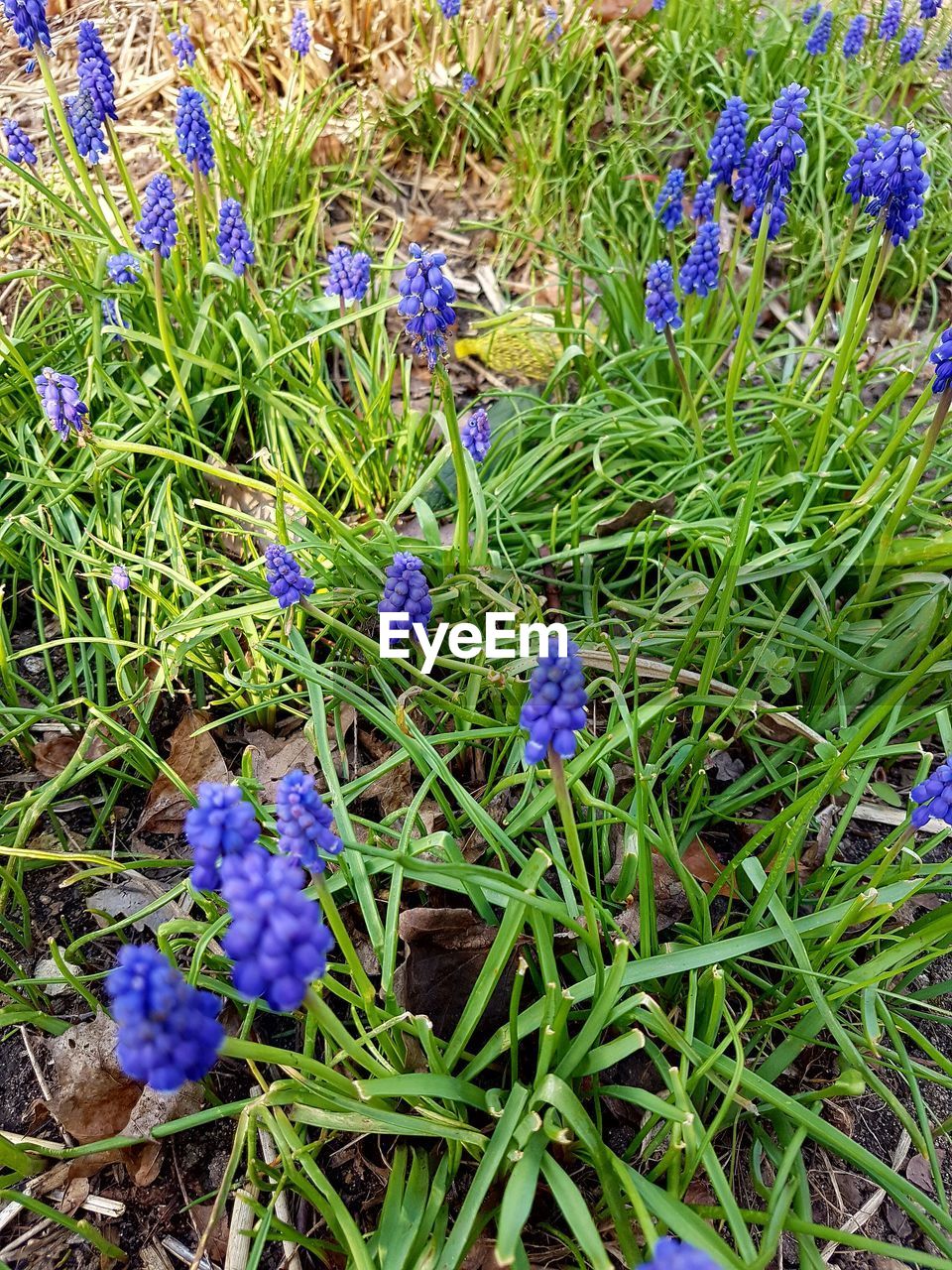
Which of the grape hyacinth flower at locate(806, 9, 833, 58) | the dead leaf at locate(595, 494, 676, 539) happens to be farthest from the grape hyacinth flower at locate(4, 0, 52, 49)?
the grape hyacinth flower at locate(806, 9, 833, 58)

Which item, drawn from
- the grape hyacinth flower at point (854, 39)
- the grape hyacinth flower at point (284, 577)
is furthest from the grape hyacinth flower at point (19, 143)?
the grape hyacinth flower at point (854, 39)

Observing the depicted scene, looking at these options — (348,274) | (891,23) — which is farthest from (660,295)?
(891,23)

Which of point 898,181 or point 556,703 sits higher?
point 898,181

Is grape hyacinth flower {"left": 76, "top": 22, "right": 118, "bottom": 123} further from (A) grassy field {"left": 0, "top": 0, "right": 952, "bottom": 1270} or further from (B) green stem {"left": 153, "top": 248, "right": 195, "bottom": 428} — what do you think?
(B) green stem {"left": 153, "top": 248, "right": 195, "bottom": 428}

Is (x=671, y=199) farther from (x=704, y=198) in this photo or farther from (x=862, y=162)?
(x=862, y=162)

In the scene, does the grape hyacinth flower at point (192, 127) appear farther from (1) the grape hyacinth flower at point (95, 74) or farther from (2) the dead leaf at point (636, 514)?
(2) the dead leaf at point (636, 514)

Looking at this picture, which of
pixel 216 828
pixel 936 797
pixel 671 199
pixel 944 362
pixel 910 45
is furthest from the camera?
pixel 910 45
